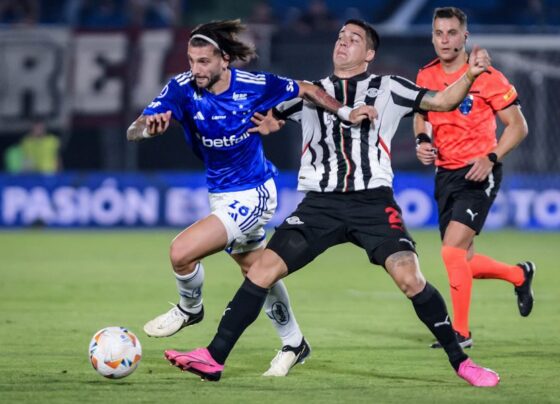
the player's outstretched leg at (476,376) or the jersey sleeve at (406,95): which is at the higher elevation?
the jersey sleeve at (406,95)

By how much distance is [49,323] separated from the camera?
9.48 m

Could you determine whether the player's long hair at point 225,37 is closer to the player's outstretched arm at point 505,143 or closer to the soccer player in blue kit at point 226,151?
the soccer player in blue kit at point 226,151

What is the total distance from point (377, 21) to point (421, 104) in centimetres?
1649

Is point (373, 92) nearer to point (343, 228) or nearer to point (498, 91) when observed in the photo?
point (343, 228)

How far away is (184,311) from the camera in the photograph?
304 inches

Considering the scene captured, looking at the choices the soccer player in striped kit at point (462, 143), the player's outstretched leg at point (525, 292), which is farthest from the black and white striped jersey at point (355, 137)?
the player's outstretched leg at point (525, 292)

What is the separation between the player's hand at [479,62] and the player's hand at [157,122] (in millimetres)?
1732

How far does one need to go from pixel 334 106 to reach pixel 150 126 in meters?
1.09

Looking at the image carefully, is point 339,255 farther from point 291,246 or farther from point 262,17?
point 291,246

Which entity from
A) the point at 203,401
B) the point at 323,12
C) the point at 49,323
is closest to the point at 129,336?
the point at 203,401

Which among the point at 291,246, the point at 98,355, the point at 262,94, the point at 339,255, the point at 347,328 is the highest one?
the point at 262,94

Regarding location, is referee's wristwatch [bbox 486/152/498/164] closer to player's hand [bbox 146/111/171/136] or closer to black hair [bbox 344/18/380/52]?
black hair [bbox 344/18/380/52]

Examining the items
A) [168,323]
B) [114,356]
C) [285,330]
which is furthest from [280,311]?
[114,356]

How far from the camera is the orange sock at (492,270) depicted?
9203mm
